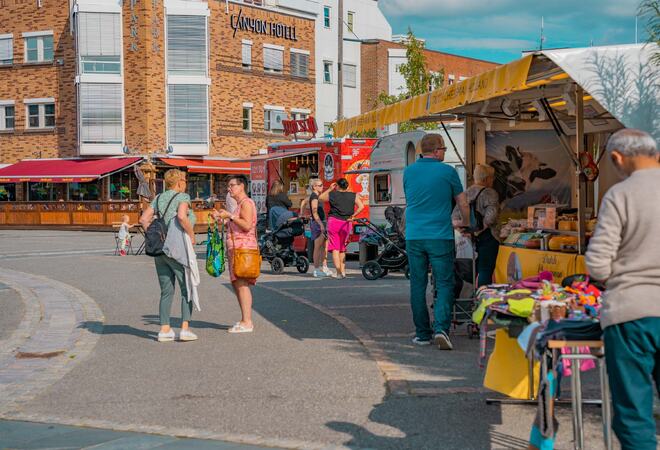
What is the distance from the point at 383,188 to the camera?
2291 cm

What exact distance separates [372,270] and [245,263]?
703 centimetres

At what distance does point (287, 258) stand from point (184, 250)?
9.69 meters

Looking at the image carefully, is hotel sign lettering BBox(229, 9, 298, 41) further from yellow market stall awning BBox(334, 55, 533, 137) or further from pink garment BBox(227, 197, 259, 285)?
pink garment BBox(227, 197, 259, 285)

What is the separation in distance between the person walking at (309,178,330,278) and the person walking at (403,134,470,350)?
8540 millimetres

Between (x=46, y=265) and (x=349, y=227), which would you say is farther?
(x=46, y=265)

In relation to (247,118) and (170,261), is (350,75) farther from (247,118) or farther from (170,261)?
(170,261)

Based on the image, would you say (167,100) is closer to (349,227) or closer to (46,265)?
(46,265)

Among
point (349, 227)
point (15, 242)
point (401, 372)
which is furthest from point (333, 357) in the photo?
point (15, 242)

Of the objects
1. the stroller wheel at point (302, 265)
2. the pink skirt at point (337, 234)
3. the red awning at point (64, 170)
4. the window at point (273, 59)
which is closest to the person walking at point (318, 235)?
the pink skirt at point (337, 234)

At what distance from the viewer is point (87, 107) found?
47938 mm

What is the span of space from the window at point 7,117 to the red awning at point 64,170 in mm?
2722

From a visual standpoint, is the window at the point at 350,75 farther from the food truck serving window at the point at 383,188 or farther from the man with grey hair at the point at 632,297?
the man with grey hair at the point at 632,297

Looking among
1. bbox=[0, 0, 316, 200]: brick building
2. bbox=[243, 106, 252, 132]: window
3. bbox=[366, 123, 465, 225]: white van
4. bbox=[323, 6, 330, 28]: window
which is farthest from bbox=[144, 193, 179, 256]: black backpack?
bbox=[323, 6, 330, 28]: window

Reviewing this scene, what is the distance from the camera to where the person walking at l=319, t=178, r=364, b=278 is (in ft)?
58.4
